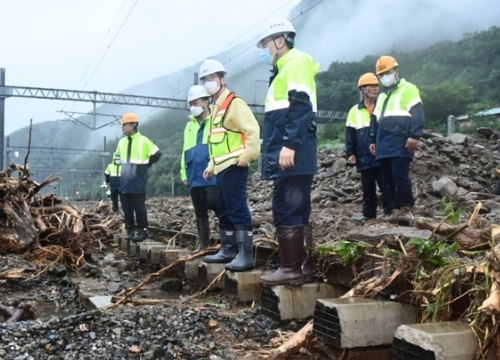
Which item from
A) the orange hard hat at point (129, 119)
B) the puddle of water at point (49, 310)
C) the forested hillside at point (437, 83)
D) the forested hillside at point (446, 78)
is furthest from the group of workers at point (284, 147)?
the forested hillside at point (446, 78)

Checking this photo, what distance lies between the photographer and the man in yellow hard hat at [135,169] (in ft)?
26.3

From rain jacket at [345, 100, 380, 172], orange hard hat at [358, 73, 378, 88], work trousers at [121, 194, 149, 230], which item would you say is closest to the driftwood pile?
work trousers at [121, 194, 149, 230]

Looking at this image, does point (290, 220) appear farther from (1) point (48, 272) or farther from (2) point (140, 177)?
(2) point (140, 177)

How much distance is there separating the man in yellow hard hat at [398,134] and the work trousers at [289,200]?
2.46 metres

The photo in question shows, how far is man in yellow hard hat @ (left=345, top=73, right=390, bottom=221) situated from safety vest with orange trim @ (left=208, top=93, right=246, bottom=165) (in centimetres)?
307

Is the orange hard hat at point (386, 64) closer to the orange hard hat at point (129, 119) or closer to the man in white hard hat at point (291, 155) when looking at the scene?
the man in white hard hat at point (291, 155)

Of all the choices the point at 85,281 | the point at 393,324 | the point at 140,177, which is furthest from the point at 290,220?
the point at 140,177

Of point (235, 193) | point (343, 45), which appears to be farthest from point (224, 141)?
point (343, 45)

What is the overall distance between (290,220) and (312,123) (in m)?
0.72

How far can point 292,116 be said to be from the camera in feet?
12.7

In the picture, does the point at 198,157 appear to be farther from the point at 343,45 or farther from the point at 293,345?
the point at 343,45

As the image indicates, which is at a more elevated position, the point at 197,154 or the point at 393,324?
the point at 197,154

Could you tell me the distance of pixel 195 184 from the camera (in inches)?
242

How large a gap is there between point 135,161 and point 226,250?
3.40 m
